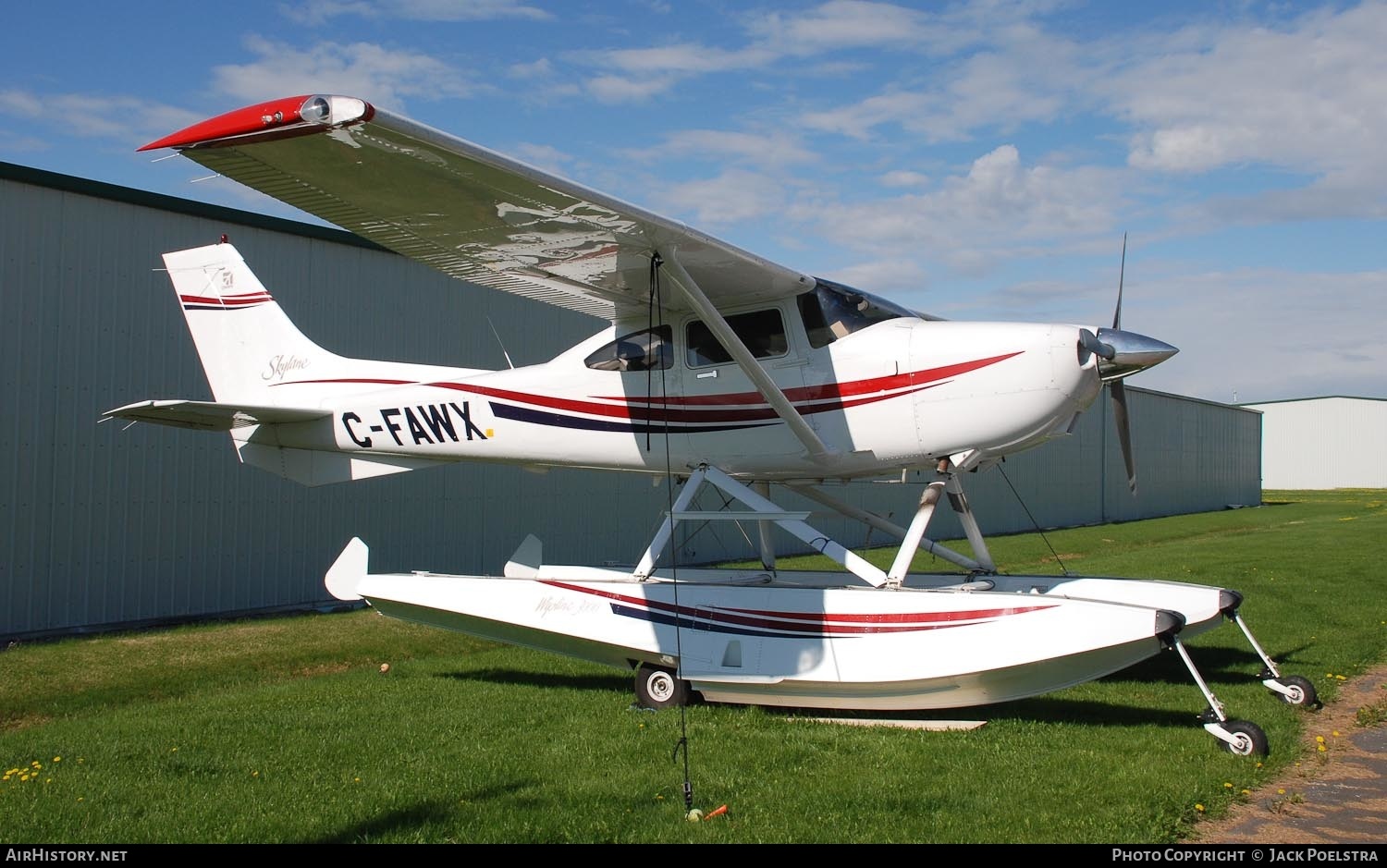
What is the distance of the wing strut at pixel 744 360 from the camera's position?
774cm

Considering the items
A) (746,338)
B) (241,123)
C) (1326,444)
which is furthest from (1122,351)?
(1326,444)

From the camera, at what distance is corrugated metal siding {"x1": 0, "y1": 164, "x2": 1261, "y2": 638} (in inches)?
472

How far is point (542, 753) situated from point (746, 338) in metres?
3.75

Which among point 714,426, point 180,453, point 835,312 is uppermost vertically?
point 835,312

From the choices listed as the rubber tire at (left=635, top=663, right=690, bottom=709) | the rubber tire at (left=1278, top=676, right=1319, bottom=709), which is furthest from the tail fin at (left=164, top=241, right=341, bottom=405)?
the rubber tire at (left=1278, top=676, right=1319, bottom=709)

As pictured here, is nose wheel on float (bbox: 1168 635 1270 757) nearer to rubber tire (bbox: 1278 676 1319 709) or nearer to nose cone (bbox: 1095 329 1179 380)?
rubber tire (bbox: 1278 676 1319 709)

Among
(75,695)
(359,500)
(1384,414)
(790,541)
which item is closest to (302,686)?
(75,695)

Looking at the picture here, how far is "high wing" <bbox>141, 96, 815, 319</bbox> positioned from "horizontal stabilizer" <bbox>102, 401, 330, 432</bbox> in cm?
253

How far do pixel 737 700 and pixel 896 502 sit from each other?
1939 centimetres

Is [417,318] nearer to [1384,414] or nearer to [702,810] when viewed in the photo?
[702,810]

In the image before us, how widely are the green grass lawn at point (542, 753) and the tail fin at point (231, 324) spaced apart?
9.24 feet

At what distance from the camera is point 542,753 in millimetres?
6809

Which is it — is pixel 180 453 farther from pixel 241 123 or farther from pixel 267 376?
pixel 241 123

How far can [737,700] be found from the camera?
27.2 feet
